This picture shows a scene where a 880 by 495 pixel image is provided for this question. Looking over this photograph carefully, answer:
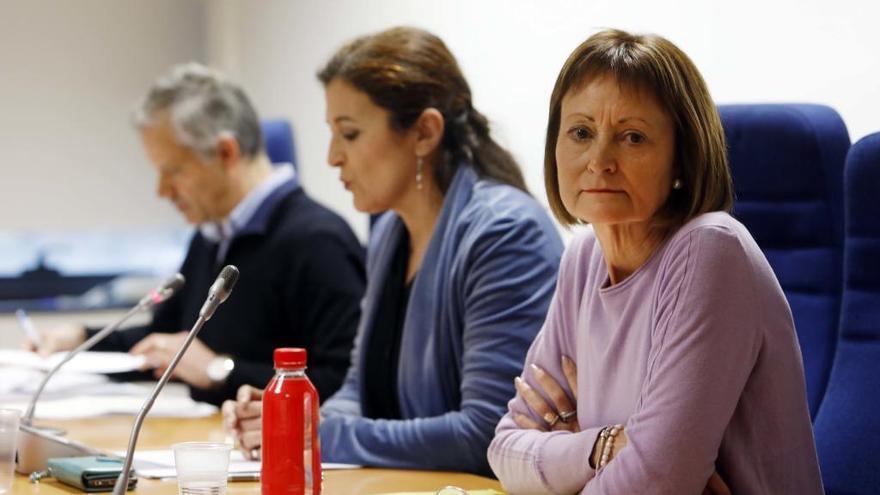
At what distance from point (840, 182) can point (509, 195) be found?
61cm

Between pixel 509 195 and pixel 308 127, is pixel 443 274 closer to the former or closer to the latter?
pixel 509 195

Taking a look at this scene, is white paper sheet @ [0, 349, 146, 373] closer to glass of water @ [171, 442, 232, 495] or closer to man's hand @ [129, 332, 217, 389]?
man's hand @ [129, 332, 217, 389]

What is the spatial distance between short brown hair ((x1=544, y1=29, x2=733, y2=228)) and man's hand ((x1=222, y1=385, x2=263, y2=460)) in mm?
897

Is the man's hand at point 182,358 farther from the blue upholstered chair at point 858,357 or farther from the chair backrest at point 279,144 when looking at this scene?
the blue upholstered chair at point 858,357

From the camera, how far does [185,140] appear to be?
3.36m

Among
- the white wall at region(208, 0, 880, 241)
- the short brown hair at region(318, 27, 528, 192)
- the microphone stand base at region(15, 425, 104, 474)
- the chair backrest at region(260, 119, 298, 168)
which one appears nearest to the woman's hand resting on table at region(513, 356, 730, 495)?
the white wall at region(208, 0, 880, 241)

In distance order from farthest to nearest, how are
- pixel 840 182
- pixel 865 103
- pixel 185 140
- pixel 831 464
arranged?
pixel 185 140
pixel 865 103
pixel 840 182
pixel 831 464

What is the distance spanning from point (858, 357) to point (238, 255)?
175 cm

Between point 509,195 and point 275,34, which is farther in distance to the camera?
point 275,34

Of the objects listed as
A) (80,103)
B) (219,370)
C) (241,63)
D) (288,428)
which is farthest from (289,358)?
(80,103)

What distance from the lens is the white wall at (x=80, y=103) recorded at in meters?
4.77

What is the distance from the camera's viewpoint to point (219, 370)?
2.91 meters

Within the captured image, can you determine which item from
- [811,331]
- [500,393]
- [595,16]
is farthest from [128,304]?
[811,331]

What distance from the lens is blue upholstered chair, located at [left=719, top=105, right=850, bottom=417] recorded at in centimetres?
204
